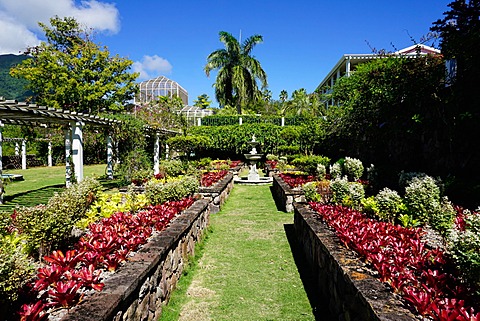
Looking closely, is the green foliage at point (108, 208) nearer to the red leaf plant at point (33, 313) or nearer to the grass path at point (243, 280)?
the grass path at point (243, 280)

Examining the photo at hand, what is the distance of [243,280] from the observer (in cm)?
427

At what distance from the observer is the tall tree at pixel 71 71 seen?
22.9 metres

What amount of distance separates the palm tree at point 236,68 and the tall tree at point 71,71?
713cm

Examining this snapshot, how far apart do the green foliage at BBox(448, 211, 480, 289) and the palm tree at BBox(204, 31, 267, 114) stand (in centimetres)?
2381

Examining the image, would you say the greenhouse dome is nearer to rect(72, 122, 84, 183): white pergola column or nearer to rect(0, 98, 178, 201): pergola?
rect(0, 98, 178, 201): pergola

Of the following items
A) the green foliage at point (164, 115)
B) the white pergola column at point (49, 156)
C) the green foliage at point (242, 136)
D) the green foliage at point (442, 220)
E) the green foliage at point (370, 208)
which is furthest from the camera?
the white pergola column at point (49, 156)

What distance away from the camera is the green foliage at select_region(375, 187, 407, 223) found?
4797 millimetres

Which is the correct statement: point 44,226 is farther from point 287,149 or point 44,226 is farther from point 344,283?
point 287,149

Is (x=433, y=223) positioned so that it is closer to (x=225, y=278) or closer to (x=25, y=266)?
(x=225, y=278)

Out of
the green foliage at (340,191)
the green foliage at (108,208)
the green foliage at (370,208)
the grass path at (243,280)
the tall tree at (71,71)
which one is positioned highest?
the tall tree at (71,71)

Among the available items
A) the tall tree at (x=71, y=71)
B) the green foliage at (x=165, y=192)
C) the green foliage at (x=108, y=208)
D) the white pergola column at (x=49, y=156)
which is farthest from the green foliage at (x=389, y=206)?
the white pergola column at (x=49, y=156)

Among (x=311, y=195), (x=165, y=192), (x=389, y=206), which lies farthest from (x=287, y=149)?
(x=389, y=206)

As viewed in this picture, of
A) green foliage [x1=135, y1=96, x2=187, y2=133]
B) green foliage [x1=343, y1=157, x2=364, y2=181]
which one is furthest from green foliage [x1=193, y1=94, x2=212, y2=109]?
green foliage [x1=343, y1=157, x2=364, y2=181]

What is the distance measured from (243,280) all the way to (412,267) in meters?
2.09
